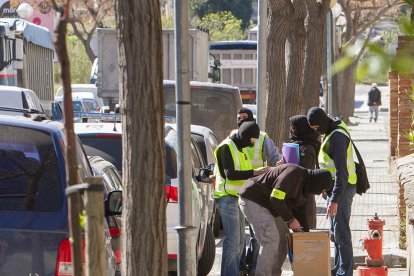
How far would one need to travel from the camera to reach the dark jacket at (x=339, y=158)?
408 inches

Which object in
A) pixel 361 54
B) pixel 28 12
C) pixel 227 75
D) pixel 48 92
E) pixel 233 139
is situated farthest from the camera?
pixel 227 75

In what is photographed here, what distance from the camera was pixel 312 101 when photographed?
18.9m

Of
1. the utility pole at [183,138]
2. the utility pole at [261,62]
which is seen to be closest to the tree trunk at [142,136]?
the utility pole at [183,138]

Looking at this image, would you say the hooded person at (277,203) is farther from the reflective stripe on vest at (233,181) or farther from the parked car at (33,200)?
the parked car at (33,200)

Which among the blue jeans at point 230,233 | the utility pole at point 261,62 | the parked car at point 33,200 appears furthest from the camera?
the utility pole at point 261,62

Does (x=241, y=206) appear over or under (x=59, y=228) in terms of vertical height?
under

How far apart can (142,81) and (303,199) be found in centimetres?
453

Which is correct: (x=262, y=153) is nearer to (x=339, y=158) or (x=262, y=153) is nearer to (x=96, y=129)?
(x=339, y=158)

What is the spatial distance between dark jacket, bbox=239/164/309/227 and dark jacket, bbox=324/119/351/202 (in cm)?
64

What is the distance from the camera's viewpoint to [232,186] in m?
10.6

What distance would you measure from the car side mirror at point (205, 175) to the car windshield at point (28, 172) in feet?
18.3

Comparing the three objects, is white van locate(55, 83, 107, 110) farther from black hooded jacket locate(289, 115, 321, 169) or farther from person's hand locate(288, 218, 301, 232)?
person's hand locate(288, 218, 301, 232)

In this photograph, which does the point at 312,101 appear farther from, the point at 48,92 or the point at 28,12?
the point at 28,12

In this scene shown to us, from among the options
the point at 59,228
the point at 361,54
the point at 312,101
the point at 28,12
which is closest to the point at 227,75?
the point at 28,12
